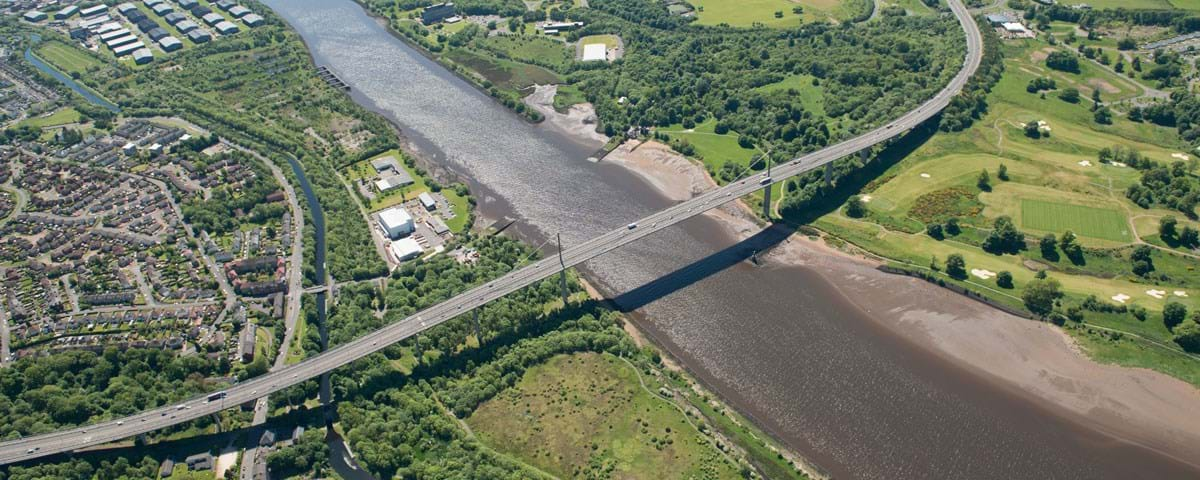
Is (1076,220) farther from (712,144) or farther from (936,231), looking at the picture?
(712,144)

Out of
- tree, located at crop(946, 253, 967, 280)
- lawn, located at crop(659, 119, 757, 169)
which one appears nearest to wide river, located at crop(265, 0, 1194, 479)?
lawn, located at crop(659, 119, 757, 169)

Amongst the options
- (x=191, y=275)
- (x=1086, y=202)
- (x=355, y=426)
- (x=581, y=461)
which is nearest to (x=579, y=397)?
(x=581, y=461)

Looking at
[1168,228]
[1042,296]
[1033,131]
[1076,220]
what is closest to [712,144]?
[1033,131]

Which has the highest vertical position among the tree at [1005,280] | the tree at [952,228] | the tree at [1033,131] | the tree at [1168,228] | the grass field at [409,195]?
the tree at [1033,131]

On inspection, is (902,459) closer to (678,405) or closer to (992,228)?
(678,405)

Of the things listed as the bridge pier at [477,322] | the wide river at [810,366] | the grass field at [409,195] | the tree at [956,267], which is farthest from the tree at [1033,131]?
the bridge pier at [477,322]

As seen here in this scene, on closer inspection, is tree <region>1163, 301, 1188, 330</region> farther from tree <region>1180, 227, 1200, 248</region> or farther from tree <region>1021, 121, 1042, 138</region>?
tree <region>1021, 121, 1042, 138</region>

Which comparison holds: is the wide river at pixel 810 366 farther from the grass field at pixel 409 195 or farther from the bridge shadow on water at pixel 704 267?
the grass field at pixel 409 195
